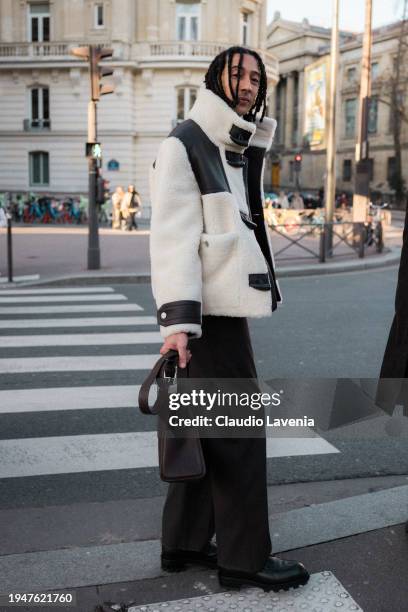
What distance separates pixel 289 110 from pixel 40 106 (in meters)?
40.0

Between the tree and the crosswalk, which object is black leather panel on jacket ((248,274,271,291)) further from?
the tree

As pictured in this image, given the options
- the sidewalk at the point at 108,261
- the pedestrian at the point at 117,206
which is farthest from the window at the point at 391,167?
the sidewalk at the point at 108,261

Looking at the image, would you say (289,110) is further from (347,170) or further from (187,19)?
(187,19)

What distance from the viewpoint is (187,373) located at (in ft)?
8.66

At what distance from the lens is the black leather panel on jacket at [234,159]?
2633 millimetres

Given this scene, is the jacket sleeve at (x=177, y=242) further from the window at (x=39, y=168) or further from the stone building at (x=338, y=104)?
the stone building at (x=338, y=104)

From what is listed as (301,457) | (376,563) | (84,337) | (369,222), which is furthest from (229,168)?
(369,222)

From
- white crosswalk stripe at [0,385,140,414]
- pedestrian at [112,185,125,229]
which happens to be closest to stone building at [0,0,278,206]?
pedestrian at [112,185,125,229]

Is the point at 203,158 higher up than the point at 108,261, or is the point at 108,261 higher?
the point at 203,158

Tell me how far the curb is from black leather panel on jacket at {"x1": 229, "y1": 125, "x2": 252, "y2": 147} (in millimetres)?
9819

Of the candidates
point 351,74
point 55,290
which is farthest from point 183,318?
point 351,74

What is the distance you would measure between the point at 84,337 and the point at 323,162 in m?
60.9

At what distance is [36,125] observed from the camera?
127 feet

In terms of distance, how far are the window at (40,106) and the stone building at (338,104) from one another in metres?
19.2
